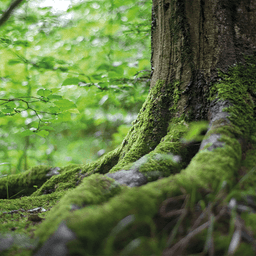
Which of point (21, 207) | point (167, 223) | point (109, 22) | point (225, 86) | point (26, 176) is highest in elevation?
point (109, 22)

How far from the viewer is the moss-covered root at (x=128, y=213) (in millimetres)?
644

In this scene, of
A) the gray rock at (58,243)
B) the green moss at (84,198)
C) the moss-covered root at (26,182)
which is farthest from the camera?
the moss-covered root at (26,182)

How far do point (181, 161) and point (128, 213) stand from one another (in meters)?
0.89

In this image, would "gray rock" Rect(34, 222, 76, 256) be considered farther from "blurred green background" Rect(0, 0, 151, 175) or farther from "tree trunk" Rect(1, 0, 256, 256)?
"blurred green background" Rect(0, 0, 151, 175)

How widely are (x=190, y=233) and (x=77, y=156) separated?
6805 mm

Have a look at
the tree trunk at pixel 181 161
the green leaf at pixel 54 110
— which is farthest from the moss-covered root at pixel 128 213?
the green leaf at pixel 54 110

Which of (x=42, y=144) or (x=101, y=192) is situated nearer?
(x=101, y=192)

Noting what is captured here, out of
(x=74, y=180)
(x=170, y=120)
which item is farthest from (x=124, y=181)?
(x=74, y=180)

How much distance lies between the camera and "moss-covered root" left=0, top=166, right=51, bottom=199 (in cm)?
294

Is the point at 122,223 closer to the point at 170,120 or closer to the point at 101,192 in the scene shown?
the point at 101,192

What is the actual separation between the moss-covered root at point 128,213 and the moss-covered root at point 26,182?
2.27 m

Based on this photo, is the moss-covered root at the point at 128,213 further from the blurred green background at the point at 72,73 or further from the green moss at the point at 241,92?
the blurred green background at the point at 72,73

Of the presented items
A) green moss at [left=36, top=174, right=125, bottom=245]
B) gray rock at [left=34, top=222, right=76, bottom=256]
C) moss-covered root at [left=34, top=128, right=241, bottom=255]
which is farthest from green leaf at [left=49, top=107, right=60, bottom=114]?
gray rock at [left=34, top=222, right=76, bottom=256]

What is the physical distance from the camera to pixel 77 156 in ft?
23.2
